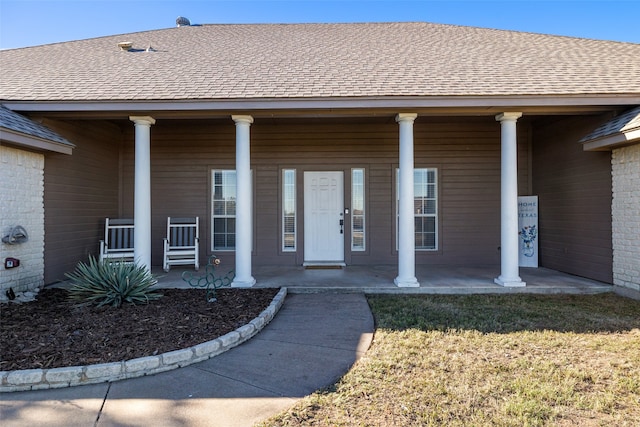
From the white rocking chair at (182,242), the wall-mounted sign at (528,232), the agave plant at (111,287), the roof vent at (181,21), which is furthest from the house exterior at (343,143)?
the roof vent at (181,21)

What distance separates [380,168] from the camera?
24.0 feet

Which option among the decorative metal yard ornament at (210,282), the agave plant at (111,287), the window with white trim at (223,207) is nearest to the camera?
the agave plant at (111,287)

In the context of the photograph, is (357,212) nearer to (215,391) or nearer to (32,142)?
(215,391)

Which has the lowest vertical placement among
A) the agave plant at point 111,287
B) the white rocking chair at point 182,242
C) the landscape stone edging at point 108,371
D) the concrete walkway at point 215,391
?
the concrete walkway at point 215,391

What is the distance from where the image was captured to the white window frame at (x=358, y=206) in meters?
7.31

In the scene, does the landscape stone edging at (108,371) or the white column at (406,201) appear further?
the white column at (406,201)

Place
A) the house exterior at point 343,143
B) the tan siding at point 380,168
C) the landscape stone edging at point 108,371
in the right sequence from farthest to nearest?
the tan siding at point 380,168 → the house exterior at point 343,143 → the landscape stone edging at point 108,371

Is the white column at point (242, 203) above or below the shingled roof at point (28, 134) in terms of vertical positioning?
below

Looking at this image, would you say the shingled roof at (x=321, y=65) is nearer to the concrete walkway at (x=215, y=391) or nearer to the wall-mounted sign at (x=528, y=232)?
the wall-mounted sign at (x=528, y=232)

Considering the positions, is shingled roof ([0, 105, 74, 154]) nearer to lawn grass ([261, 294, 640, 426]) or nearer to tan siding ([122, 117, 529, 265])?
tan siding ([122, 117, 529, 265])

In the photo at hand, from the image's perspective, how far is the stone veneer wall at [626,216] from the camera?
496 cm

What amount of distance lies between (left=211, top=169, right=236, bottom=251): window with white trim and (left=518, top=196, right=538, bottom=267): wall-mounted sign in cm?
588

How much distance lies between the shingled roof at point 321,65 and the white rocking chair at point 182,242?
265 cm

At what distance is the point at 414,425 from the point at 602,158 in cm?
548
